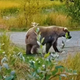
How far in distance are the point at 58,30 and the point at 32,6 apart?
7.07 metres

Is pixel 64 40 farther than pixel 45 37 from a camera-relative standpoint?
Yes

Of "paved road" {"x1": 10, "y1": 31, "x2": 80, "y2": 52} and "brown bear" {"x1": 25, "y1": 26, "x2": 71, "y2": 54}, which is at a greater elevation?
"brown bear" {"x1": 25, "y1": 26, "x2": 71, "y2": 54}

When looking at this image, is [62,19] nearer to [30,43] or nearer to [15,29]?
[15,29]

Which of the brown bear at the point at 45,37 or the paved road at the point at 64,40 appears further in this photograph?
the paved road at the point at 64,40

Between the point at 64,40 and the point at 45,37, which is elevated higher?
the point at 45,37

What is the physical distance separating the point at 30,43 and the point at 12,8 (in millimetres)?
17831

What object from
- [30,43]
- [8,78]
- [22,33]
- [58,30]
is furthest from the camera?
[22,33]

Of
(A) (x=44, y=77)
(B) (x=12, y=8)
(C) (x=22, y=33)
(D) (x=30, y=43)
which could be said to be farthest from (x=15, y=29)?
(A) (x=44, y=77)

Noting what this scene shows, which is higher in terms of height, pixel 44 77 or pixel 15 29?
pixel 44 77

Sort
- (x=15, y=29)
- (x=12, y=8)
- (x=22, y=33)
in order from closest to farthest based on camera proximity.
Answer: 1. (x=22, y=33)
2. (x=15, y=29)
3. (x=12, y=8)

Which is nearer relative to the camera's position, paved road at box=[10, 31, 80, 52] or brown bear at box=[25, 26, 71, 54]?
brown bear at box=[25, 26, 71, 54]

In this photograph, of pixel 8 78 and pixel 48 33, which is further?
pixel 48 33

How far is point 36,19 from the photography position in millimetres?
19344

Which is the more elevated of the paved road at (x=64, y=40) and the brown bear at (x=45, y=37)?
the brown bear at (x=45, y=37)
